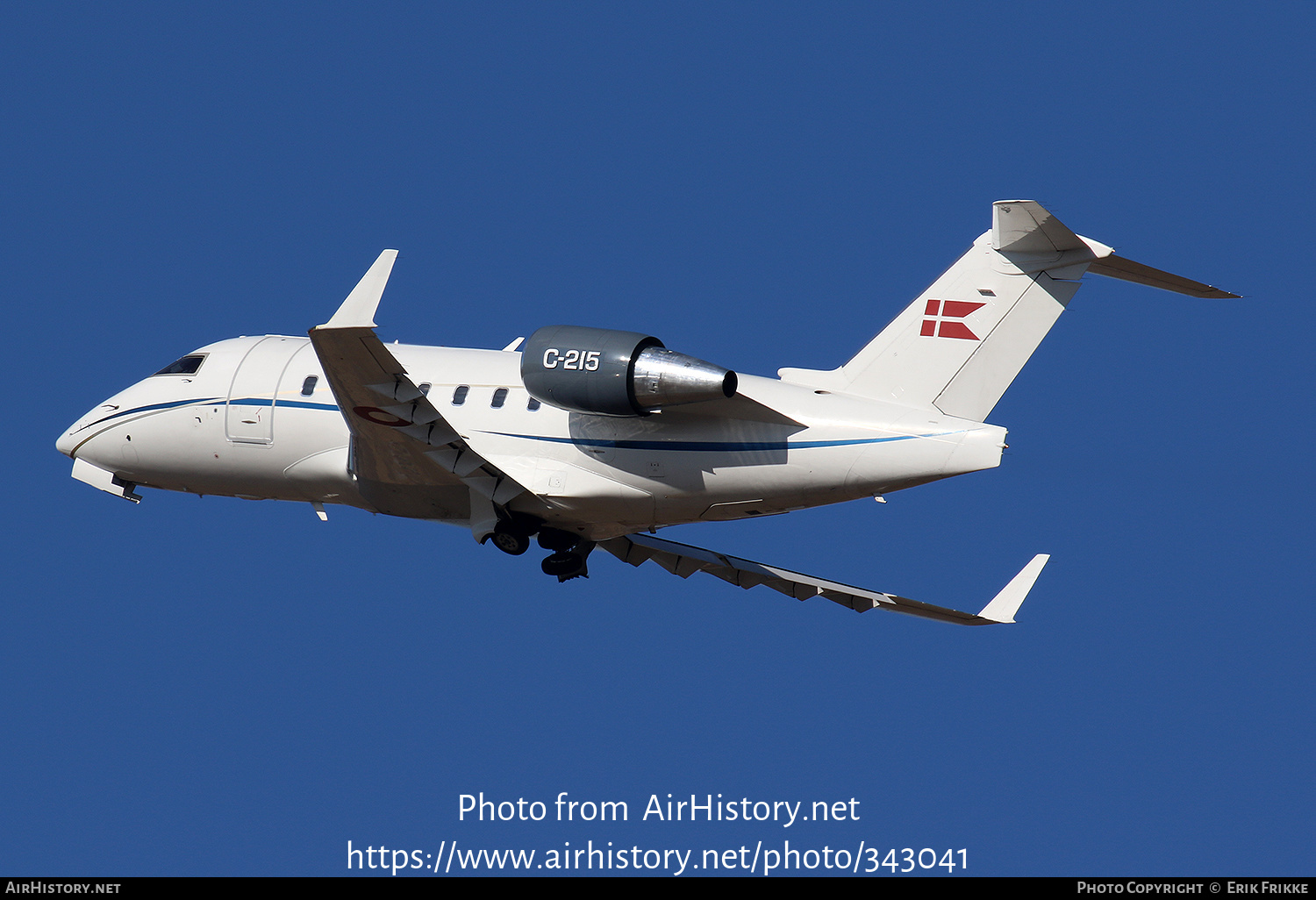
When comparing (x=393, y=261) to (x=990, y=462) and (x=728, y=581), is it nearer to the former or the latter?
(x=990, y=462)

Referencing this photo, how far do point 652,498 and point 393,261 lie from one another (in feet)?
17.0

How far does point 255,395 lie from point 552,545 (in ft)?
16.9

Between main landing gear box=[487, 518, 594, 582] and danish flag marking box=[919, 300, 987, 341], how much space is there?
6.20m

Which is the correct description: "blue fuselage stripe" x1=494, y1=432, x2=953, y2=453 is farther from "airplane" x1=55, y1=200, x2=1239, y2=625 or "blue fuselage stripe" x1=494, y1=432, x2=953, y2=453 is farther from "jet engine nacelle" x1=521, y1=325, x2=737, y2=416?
"jet engine nacelle" x1=521, y1=325, x2=737, y2=416

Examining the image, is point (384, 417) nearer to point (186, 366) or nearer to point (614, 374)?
point (614, 374)

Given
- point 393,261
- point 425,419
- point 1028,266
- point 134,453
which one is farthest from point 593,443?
point 134,453

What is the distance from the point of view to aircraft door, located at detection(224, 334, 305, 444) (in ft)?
80.4

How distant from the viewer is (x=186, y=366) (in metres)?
25.8

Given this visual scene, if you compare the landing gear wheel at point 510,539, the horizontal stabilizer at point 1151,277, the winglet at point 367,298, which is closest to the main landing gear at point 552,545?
the landing gear wheel at point 510,539

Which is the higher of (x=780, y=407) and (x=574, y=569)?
(x=780, y=407)

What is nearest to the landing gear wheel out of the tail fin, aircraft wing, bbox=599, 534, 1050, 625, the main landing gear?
the main landing gear

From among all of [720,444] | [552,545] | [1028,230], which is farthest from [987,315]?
[552,545]

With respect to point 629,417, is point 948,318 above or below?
above

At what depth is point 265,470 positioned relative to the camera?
24.6 metres
